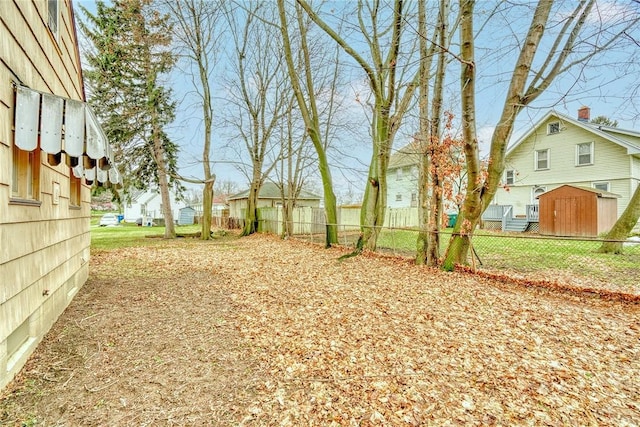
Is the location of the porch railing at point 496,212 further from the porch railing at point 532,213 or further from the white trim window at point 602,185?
the white trim window at point 602,185

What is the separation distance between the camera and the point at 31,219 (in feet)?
10.8

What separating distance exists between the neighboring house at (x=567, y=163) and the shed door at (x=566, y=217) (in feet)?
7.84

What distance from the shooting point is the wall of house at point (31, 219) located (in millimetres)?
2617

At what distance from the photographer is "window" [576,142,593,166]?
1709 cm

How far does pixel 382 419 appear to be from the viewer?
238cm

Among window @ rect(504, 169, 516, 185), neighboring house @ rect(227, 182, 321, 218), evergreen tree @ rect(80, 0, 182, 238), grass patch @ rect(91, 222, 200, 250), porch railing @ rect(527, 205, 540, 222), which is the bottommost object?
grass patch @ rect(91, 222, 200, 250)

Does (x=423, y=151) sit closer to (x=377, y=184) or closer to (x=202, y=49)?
(x=377, y=184)

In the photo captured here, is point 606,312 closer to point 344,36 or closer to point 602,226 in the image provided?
point 344,36

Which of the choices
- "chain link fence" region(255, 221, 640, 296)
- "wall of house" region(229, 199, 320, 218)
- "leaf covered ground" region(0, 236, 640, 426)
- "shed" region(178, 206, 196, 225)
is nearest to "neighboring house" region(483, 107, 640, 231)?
"chain link fence" region(255, 221, 640, 296)

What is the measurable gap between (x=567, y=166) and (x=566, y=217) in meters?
4.50

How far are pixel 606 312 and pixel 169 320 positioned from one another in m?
6.36

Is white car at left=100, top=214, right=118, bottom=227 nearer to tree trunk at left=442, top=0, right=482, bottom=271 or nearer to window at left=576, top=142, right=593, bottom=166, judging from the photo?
tree trunk at left=442, top=0, right=482, bottom=271

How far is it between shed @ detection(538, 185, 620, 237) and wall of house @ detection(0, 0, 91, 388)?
18798 millimetres

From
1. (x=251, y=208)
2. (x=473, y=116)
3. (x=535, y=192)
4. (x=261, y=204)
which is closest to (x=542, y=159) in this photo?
(x=535, y=192)
